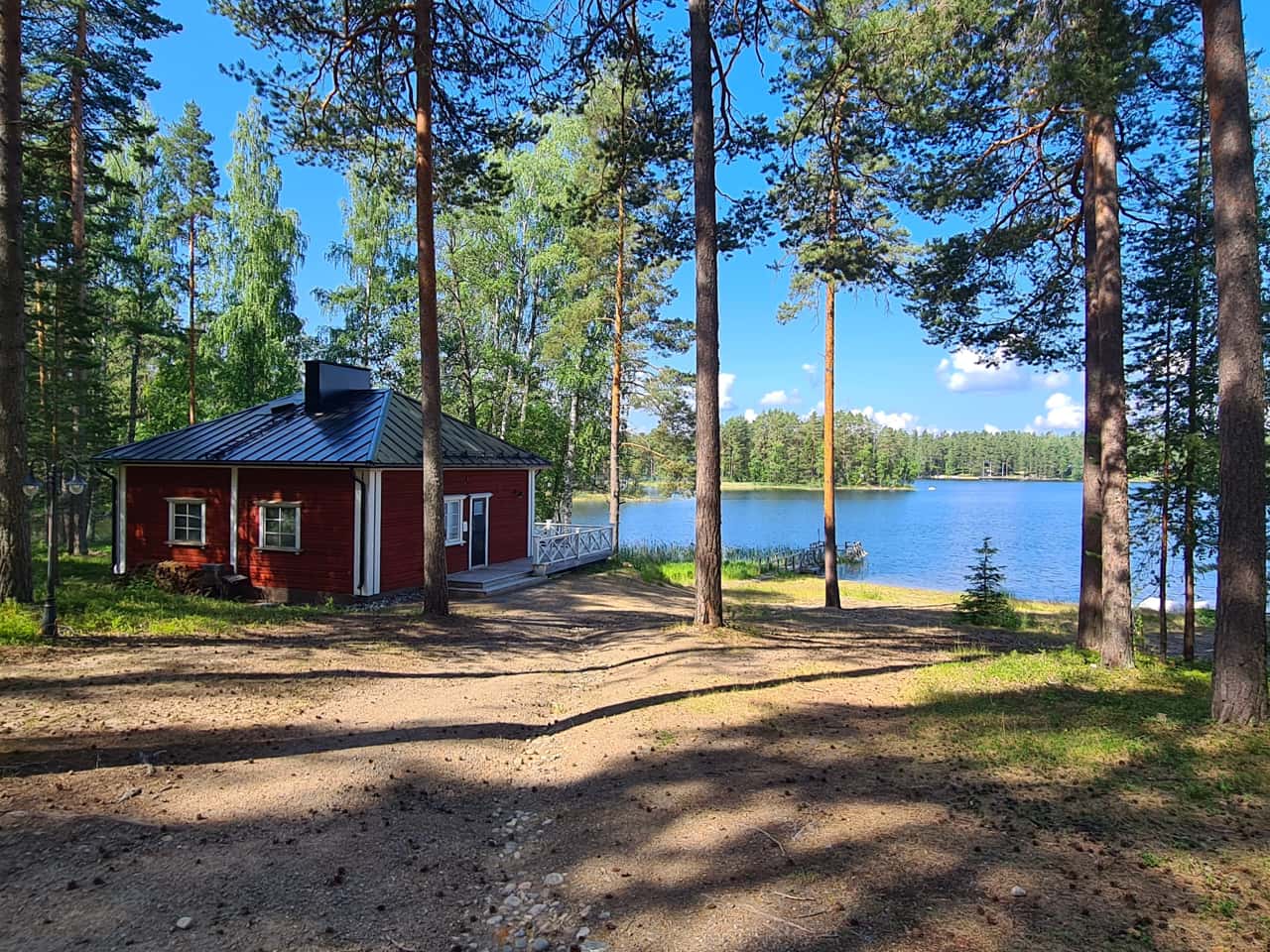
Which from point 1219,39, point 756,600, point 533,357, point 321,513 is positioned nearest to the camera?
point 1219,39

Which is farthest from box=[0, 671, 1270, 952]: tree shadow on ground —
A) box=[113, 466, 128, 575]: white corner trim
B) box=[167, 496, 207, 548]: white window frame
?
box=[113, 466, 128, 575]: white corner trim

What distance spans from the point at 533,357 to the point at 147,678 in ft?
67.1

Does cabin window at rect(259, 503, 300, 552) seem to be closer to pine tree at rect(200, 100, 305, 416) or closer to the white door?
the white door

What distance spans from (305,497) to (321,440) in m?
1.16

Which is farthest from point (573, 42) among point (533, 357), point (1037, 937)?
point (533, 357)

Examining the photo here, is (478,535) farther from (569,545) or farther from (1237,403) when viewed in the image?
(1237,403)

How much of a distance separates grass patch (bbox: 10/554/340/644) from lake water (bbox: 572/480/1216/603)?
1363 centimetres

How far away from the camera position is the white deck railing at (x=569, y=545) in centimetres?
1664

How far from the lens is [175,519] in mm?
13656

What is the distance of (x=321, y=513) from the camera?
12.5m

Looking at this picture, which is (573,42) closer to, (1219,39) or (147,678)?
(1219,39)

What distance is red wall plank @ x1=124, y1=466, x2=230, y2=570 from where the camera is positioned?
13.3m

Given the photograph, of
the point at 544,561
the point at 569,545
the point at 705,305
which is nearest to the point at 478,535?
the point at 544,561

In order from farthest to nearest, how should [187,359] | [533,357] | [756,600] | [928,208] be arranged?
[533,357] → [187,359] → [756,600] → [928,208]
